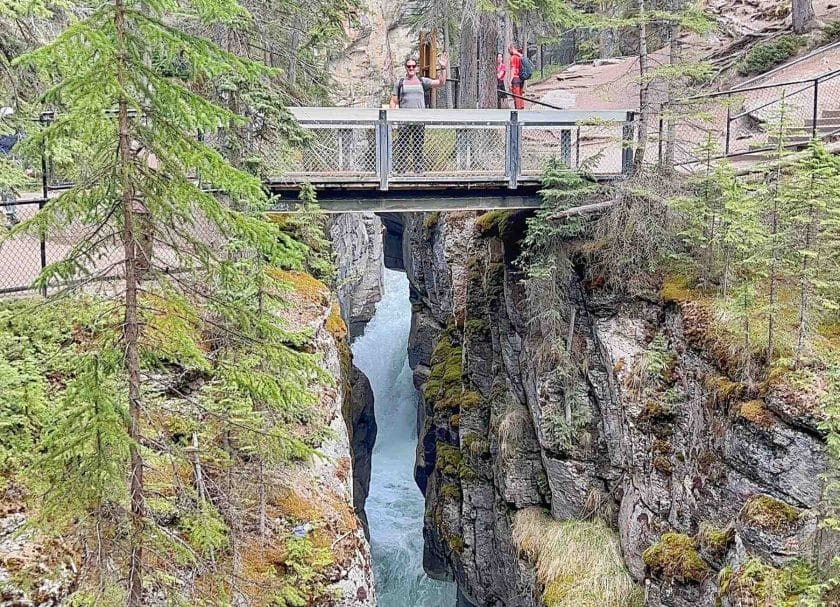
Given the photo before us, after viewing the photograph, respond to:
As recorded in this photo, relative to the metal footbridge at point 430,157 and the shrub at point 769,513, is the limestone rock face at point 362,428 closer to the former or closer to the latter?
the metal footbridge at point 430,157

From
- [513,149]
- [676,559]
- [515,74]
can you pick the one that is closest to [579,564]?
[676,559]

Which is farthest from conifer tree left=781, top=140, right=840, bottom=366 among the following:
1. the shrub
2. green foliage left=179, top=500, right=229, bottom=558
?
green foliage left=179, top=500, right=229, bottom=558

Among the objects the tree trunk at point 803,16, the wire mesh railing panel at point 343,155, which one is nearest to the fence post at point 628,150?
the wire mesh railing panel at point 343,155

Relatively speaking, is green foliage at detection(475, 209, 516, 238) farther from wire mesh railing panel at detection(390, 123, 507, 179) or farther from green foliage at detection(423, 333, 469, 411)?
green foliage at detection(423, 333, 469, 411)

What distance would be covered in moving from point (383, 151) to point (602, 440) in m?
6.09

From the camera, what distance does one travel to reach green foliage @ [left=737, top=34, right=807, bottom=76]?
19.4 metres

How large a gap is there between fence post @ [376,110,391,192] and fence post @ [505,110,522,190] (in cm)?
203

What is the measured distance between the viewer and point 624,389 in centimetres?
1173

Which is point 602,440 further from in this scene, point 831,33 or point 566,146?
point 831,33

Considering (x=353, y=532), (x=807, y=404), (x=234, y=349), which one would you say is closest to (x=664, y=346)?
(x=807, y=404)

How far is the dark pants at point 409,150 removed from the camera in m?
11.8

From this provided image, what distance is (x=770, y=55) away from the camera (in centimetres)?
1942

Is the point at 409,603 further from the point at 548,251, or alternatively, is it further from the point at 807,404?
the point at 807,404

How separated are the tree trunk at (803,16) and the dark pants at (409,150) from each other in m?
13.9
